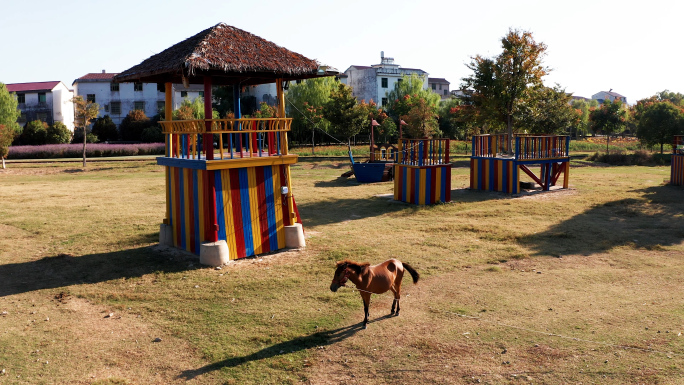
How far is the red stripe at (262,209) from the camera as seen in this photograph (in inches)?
464

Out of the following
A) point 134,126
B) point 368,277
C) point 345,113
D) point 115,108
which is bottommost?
point 368,277

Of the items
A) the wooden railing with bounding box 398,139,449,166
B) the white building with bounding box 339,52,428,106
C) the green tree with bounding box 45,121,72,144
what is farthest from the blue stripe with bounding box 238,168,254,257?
the white building with bounding box 339,52,428,106

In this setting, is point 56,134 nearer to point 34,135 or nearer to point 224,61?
point 34,135

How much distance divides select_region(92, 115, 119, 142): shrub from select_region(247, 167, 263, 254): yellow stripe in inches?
2016

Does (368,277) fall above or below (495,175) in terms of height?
below

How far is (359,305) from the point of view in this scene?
8.49 metres

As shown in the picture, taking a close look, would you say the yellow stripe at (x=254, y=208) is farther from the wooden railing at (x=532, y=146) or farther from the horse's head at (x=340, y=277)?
the wooden railing at (x=532, y=146)

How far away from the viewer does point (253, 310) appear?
27.5 feet

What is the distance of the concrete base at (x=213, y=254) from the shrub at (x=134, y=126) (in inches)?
1990

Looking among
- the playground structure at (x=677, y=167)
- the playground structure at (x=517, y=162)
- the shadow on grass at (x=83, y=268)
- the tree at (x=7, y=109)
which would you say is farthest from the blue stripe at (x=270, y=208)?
the tree at (x=7, y=109)

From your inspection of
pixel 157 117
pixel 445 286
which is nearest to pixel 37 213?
pixel 445 286

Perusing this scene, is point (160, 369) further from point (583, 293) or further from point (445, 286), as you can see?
point (583, 293)

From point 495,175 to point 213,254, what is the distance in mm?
14048

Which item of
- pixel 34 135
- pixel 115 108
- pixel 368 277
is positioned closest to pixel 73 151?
pixel 34 135
